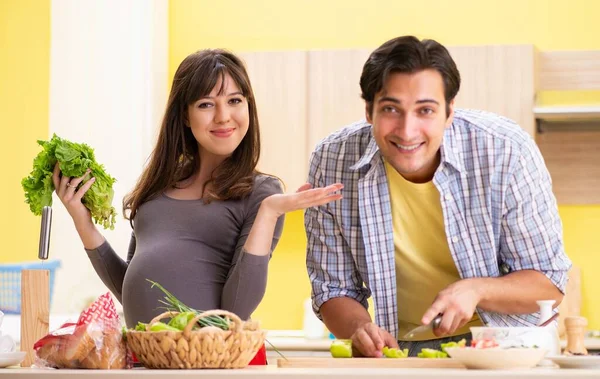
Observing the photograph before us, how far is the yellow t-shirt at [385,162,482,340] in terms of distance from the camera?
245 cm

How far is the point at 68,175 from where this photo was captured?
2086mm

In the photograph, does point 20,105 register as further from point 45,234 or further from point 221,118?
point 45,234

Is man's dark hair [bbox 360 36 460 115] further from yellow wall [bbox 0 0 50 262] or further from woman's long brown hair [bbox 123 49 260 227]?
yellow wall [bbox 0 0 50 262]

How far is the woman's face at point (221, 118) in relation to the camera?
90.3 inches

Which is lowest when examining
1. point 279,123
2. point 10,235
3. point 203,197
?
point 10,235

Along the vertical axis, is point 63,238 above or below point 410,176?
below

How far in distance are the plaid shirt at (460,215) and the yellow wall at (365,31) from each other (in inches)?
93.2

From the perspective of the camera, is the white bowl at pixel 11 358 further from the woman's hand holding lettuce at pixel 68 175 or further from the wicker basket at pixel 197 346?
the woman's hand holding lettuce at pixel 68 175

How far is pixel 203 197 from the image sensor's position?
2.30 meters

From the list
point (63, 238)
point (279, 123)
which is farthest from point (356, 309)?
point (63, 238)

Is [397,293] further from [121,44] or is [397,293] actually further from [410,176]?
[121,44]

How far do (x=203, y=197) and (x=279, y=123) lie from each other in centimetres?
233

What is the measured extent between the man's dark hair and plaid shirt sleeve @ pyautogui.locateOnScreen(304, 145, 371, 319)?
0.93ft

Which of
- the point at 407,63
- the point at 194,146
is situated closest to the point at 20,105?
the point at 194,146
